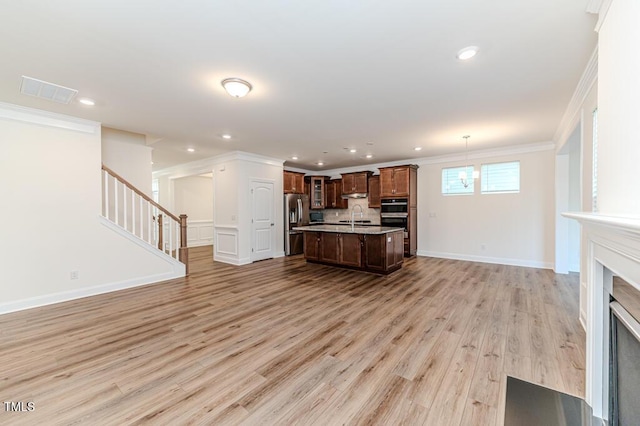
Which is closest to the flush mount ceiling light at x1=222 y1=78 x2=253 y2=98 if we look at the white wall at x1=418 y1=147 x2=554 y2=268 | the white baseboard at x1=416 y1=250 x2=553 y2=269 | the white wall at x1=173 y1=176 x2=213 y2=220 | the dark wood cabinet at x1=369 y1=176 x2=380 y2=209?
the dark wood cabinet at x1=369 y1=176 x2=380 y2=209

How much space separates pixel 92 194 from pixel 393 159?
665 centimetres

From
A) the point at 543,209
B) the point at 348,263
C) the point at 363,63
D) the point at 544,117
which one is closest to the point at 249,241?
the point at 348,263

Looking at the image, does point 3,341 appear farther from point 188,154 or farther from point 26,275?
point 188,154

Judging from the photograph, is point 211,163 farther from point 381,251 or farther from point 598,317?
point 598,317

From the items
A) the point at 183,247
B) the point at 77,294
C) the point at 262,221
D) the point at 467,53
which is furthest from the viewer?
the point at 262,221

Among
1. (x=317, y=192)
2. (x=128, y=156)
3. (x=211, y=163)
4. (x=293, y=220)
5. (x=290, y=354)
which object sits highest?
(x=211, y=163)

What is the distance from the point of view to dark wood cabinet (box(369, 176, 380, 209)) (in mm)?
7879

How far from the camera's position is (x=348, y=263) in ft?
18.6

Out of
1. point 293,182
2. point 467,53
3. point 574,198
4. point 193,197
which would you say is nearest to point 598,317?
point 467,53

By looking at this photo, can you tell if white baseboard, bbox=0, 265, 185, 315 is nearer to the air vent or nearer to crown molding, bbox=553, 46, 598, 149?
the air vent

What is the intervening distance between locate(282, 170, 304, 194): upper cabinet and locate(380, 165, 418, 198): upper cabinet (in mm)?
2539

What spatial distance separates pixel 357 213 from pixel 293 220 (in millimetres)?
2147

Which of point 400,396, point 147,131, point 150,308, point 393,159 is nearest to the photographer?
point 400,396

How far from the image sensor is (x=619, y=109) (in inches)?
57.3
